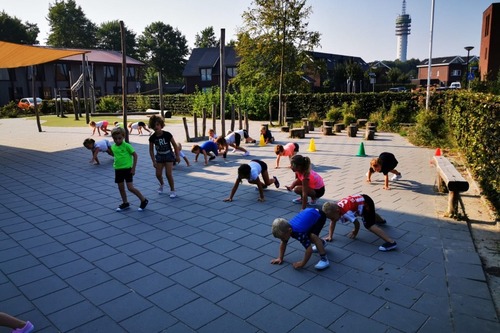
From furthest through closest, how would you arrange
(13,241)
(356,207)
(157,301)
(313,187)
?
(313,187) → (13,241) → (356,207) → (157,301)

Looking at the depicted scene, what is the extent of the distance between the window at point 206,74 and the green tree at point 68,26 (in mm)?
38692

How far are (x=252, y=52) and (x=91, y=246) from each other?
22.7m

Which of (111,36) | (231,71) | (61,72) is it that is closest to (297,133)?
(231,71)

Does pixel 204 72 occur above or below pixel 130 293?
above

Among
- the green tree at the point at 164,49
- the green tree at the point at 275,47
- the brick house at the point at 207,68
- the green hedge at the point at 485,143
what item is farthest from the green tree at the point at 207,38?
the green hedge at the point at 485,143

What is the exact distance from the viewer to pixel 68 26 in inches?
3127

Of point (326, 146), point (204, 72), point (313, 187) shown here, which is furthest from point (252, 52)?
point (204, 72)

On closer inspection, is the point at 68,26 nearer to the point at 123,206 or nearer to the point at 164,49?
the point at 164,49

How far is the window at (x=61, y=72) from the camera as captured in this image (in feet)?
168

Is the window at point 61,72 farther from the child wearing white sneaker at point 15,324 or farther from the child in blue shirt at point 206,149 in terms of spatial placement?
the child wearing white sneaker at point 15,324

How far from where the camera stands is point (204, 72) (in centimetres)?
5709

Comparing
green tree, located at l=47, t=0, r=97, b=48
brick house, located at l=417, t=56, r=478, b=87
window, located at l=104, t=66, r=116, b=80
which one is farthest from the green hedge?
green tree, located at l=47, t=0, r=97, b=48

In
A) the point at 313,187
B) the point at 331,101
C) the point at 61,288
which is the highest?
the point at 331,101

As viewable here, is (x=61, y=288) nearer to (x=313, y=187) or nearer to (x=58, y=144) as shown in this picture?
(x=313, y=187)
